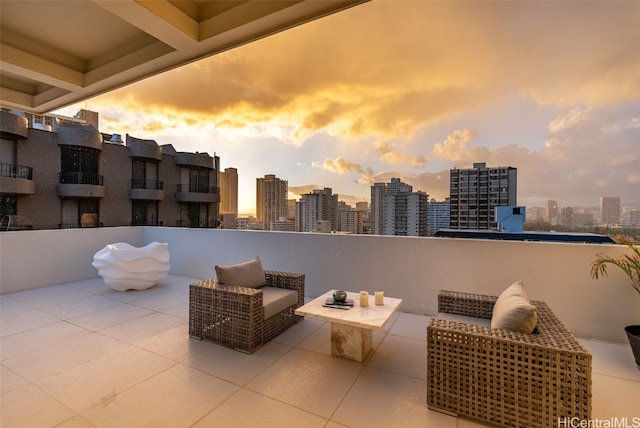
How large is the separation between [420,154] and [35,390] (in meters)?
6.63

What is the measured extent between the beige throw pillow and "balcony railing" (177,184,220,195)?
661 inches

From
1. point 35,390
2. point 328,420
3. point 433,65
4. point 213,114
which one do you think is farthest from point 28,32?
point 433,65

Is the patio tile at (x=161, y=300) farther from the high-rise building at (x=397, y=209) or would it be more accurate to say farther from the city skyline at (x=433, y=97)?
the city skyline at (x=433, y=97)

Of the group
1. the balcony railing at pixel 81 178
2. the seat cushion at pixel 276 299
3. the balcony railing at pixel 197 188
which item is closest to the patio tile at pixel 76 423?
the seat cushion at pixel 276 299

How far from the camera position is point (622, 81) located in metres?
3.50

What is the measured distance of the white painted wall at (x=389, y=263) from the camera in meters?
2.77

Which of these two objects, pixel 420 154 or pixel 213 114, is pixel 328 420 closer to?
pixel 420 154

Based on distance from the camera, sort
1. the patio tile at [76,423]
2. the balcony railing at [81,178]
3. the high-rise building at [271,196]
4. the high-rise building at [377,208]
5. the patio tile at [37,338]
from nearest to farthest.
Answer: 1. the patio tile at [76,423]
2. the patio tile at [37,338]
3. the high-rise building at [377,208]
4. the high-rise building at [271,196]
5. the balcony railing at [81,178]

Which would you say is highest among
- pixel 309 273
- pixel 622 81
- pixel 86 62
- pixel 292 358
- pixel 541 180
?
pixel 86 62

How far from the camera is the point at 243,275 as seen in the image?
9.68 feet

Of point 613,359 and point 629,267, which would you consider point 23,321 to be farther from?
point 629,267

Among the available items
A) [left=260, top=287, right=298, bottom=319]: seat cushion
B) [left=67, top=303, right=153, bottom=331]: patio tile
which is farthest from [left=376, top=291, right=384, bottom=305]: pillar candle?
[left=67, top=303, right=153, bottom=331]: patio tile

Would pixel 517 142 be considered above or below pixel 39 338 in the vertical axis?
above

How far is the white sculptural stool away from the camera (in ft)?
13.5
